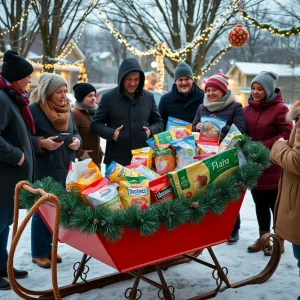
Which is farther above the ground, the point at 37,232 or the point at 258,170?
the point at 258,170

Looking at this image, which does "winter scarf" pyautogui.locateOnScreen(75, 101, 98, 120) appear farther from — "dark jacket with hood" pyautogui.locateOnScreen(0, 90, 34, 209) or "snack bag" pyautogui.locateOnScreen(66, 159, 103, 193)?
"snack bag" pyautogui.locateOnScreen(66, 159, 103, 193)

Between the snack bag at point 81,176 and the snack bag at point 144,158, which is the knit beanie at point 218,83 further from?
the snack bag at point 81,176

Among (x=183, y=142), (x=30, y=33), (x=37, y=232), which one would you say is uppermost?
(x=30, y=33)

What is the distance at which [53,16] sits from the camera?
35.9ft

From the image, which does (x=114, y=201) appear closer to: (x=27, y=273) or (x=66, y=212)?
(x=66, y=212)

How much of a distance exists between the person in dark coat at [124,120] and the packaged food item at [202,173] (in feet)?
4.83

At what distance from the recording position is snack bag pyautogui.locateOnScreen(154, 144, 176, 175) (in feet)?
9.93

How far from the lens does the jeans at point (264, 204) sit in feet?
14.1

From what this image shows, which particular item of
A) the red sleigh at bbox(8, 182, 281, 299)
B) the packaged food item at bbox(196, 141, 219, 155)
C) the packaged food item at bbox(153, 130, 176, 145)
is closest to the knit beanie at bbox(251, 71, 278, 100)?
the packaged food item at bbox(196, 141, 219, 155)

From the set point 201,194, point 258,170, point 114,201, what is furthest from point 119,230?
point 258,170

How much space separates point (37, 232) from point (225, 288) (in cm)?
166

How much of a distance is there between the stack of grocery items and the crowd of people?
0.42 meters

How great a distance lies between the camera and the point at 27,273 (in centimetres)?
377

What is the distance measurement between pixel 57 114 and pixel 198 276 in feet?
5.96
